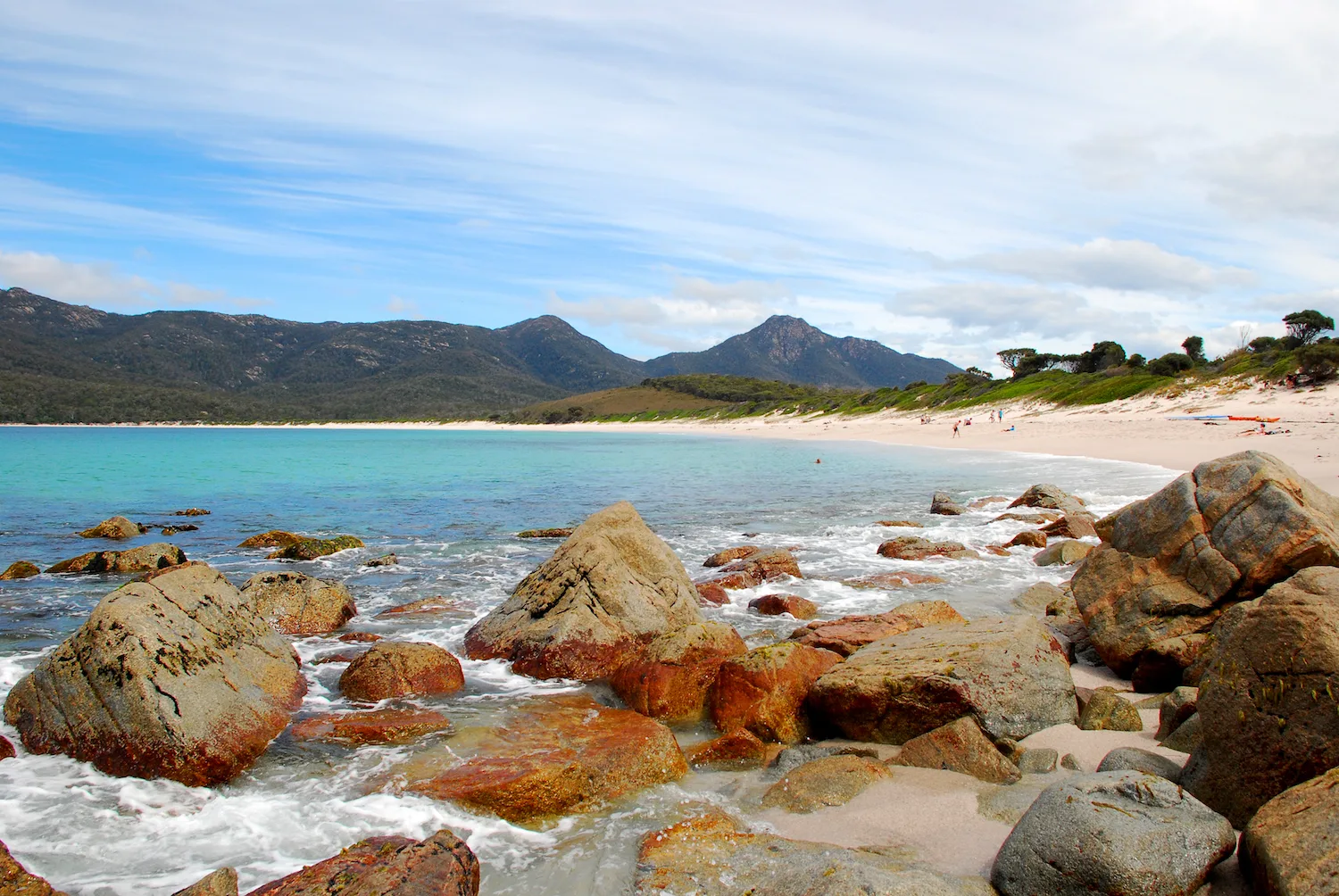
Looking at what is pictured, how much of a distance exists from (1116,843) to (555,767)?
411cm

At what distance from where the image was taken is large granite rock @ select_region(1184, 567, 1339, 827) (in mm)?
4664

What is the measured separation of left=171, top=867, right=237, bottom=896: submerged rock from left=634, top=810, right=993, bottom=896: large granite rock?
2518 mm

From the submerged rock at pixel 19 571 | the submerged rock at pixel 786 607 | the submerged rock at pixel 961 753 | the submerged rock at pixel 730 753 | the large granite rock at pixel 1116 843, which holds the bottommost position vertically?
the submerged rock at pixel 730 753

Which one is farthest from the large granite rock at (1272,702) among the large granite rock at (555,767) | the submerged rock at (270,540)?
the submerged rock at (270,540)

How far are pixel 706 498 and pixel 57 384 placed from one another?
164 metres

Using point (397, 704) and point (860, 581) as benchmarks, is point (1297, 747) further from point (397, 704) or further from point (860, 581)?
point (860, 581)

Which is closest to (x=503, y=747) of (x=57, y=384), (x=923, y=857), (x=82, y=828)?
(x=82, y=828)

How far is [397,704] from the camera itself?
8.48 meters

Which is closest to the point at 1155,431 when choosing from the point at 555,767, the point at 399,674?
the point at 399,674

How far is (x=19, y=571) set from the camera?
14.9 metres

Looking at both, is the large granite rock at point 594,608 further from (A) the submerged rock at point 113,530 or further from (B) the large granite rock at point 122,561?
(A) the submerged rock at point 113,530

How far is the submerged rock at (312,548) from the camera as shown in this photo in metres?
17.4

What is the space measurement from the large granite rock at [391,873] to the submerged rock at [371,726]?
8.82 feet

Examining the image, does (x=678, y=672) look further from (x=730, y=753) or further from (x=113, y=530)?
(x=113, y=530)
